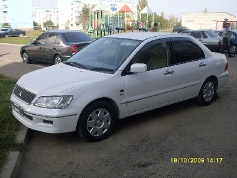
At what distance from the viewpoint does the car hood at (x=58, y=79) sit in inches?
175

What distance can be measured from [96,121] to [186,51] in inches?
98.3

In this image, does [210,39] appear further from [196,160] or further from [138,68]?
[196,160]

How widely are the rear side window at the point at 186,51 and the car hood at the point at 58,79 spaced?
1700 millimetres

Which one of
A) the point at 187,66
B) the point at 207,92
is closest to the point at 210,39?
the point at 207,92

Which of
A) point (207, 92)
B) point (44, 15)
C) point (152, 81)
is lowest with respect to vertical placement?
point (207, 92)

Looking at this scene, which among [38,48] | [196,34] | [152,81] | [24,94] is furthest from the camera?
[196,34]

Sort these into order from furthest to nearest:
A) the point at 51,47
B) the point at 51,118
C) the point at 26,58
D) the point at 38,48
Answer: the point at 26,58
the point at 38,48
the point at 51,47
the point at 51,118

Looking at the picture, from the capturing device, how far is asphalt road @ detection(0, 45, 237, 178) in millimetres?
3891

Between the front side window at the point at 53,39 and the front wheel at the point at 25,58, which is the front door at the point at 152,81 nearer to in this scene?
the front side window at the point at 53,39

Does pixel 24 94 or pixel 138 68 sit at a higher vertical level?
pixel 138 68

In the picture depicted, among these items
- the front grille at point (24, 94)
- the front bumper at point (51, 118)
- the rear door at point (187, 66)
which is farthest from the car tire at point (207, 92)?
the front grille at point (24, 94)

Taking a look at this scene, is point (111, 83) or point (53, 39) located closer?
point (111, 83)

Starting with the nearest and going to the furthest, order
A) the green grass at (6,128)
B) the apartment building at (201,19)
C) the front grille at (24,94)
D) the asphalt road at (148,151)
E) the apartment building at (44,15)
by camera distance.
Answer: the asphalt road at (148,151) → the green grass at (6,128) → the front grille at (24,94) → the apartment building at (201,19) → the apartment building at (44,15)

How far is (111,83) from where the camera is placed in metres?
4.76
